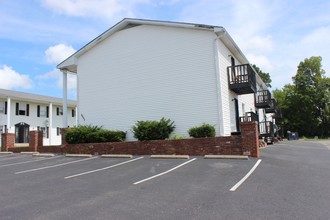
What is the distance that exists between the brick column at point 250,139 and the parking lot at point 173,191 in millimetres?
691

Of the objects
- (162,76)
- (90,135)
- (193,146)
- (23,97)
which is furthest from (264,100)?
(23,97)

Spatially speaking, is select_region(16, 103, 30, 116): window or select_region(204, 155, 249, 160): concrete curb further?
select_region(16, 103, 30, 116): window

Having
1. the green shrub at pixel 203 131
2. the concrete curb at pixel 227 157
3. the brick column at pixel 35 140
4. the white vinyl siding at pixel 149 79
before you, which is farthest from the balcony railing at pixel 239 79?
the brick column at pixel 35 140

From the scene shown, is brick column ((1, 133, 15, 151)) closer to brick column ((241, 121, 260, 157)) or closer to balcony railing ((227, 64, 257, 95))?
balcony railing ((227, 64, 257, 95))

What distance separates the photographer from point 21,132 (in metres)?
31.8

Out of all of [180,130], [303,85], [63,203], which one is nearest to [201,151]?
[180,130]

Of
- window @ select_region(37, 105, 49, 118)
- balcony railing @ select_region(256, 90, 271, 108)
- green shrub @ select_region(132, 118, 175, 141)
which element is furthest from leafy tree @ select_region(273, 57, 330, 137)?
green shrub @ select_region(132, 118, 175, 141)

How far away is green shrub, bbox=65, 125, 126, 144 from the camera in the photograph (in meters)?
17.7

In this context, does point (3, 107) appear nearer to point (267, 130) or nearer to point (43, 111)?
point (43, 111)

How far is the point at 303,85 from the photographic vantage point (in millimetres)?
53219

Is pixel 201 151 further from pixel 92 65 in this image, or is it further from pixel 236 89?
pixel 92 65

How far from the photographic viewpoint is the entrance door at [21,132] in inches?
1232

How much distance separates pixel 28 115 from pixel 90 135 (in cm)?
1814

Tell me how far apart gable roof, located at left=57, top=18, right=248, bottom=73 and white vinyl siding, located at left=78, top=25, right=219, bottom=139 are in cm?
34
